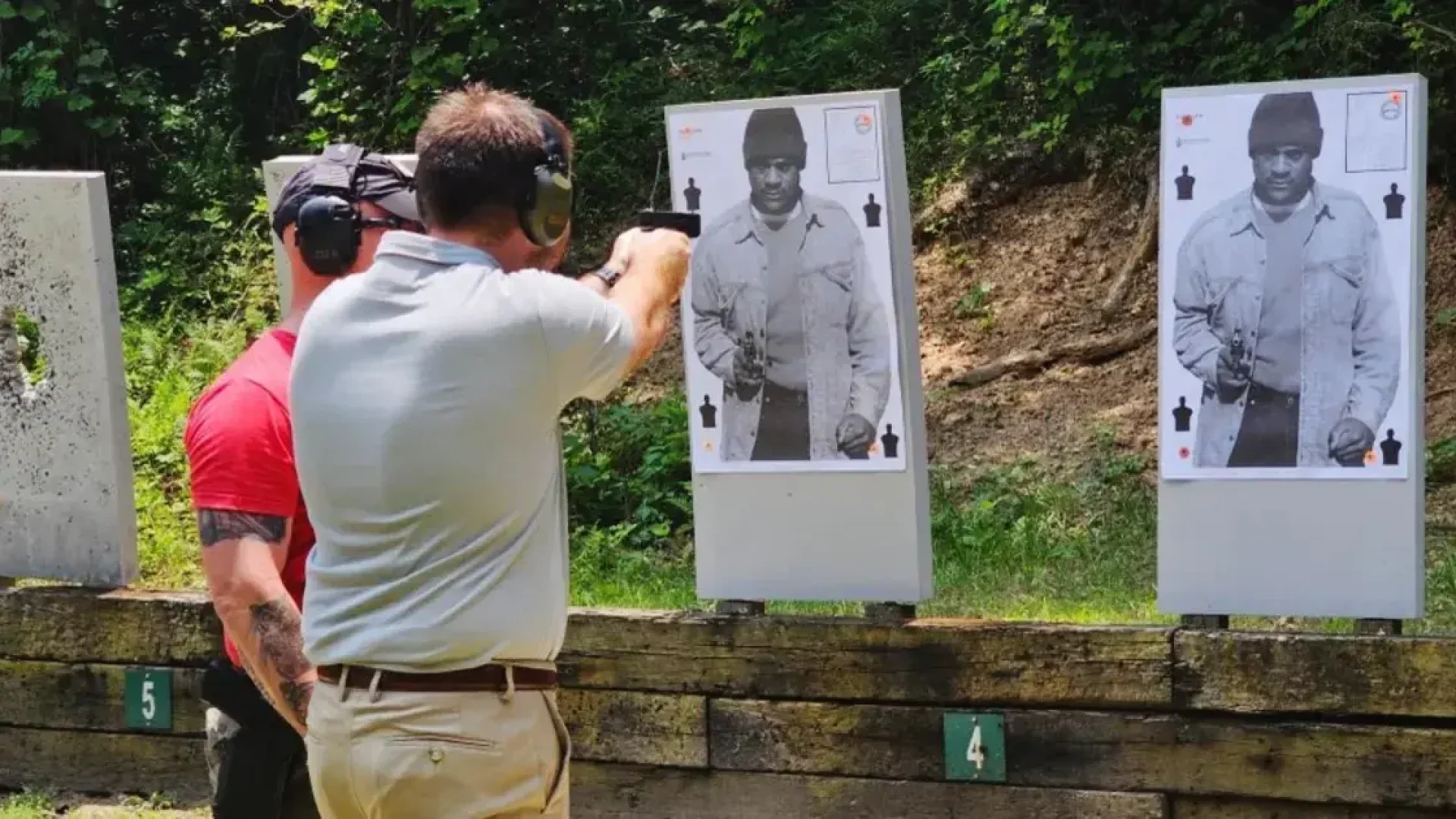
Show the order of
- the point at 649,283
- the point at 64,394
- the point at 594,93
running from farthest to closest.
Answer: the point at 594,93, the point at 64,394, the point at 649,283

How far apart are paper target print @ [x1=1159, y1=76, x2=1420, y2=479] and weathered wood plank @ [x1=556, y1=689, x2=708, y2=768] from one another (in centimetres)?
142

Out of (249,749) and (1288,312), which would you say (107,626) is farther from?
(1288,312)

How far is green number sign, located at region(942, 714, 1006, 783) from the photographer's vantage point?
452 centimetres

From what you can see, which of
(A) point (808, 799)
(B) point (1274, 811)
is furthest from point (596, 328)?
(B) point (1274, 811)

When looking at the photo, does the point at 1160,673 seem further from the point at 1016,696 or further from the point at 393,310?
the point at 393,310

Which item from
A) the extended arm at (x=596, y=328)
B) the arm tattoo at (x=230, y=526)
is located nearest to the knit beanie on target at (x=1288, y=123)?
the extended arm at (x=596, y=328)

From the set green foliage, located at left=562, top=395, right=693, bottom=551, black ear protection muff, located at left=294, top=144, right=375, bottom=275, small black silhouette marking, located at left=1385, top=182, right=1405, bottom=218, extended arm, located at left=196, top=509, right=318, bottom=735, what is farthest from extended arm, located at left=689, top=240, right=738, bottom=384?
green foliage, located at left=562, top=395, right=693, bottom=551

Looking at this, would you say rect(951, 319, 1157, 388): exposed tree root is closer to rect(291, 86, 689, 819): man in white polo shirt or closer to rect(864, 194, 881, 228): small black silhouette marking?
rect(864, 194, 881, 228): small black silhouette marking

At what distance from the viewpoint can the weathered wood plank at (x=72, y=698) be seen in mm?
5387

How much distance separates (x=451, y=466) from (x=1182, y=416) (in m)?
2.30

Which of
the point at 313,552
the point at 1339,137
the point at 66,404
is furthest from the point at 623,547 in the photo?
the point at 313,552

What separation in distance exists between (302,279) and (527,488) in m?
0.91

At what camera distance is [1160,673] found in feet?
14.4

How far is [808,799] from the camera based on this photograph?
15.5 ft
